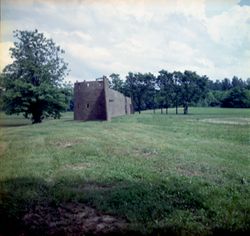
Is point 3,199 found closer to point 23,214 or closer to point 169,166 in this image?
point 23,214

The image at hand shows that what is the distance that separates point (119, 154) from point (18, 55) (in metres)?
5.60

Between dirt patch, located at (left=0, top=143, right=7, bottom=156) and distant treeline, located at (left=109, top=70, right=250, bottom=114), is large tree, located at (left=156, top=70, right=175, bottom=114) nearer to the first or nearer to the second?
distant treeline, located at (left=109, top=70, right=250, bottom=114)

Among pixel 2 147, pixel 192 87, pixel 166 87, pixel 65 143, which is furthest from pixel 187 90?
pixel 2 147

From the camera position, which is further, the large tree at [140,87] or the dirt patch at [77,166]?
the large tree at [140,87]

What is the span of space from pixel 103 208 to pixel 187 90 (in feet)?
16.1

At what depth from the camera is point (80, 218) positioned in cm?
554

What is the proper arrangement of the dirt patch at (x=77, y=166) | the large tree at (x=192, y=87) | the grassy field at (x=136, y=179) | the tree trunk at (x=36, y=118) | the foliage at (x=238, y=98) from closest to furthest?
the grassy field at (x=136, y=179) < the dirt patch at (x=77, y=166) < the foliage at (x=238, y=98) < the large tree at (x=192, y=87) < the tree trunk at (x=36, y=118)

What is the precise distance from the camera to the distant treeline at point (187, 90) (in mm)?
8750

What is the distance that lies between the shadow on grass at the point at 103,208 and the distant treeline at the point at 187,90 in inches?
113

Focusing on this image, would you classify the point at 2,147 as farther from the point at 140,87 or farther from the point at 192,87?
the point at 192,87

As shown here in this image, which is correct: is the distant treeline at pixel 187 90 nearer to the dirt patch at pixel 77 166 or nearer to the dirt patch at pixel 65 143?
the dirt patch at pixel 77 166

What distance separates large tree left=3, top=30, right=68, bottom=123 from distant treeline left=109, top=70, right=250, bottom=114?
2.55m

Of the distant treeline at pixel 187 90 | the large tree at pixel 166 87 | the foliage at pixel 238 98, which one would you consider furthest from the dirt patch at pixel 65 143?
the foliage at pixel 238 98

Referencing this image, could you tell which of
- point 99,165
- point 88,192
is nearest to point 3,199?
point 88,192
